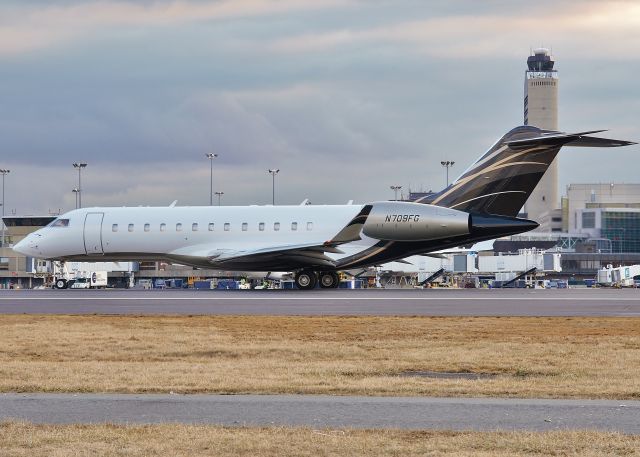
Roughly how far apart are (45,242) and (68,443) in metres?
43.7

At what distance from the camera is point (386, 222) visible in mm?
43906

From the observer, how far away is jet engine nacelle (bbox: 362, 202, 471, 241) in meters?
43.4

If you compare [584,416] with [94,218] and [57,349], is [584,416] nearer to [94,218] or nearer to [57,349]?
[57,349]

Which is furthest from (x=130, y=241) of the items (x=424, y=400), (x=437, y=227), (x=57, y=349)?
(x=424, y=400)

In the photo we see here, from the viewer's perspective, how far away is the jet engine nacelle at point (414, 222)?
43.4 m

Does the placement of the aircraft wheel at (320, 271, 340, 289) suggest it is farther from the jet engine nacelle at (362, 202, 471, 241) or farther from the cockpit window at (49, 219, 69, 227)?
the cockpit window at (49, 219, 69, 227)

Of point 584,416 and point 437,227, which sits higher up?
point 437,227

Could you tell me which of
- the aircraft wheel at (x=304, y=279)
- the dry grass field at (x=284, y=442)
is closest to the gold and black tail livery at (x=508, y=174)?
the aircraft wheel at (x=304, y=279)

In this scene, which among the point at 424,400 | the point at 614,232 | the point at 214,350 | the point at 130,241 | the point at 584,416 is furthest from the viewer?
the point at 614,232

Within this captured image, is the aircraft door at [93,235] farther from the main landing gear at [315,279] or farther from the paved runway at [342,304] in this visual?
the main landing gear at [315,279]

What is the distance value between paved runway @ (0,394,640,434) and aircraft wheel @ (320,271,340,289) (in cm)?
3467

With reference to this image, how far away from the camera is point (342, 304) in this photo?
35031 mm

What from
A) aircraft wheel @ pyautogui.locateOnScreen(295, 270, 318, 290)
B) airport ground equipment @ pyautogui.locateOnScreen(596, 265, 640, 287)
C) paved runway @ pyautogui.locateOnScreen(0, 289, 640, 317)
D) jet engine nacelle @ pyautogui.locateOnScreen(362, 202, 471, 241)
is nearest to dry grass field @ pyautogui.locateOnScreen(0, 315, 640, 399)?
paved runway @ pyautogui.locateOnScreen(0, 289, 640, 317)

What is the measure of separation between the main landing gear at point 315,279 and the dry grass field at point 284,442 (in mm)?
36684
